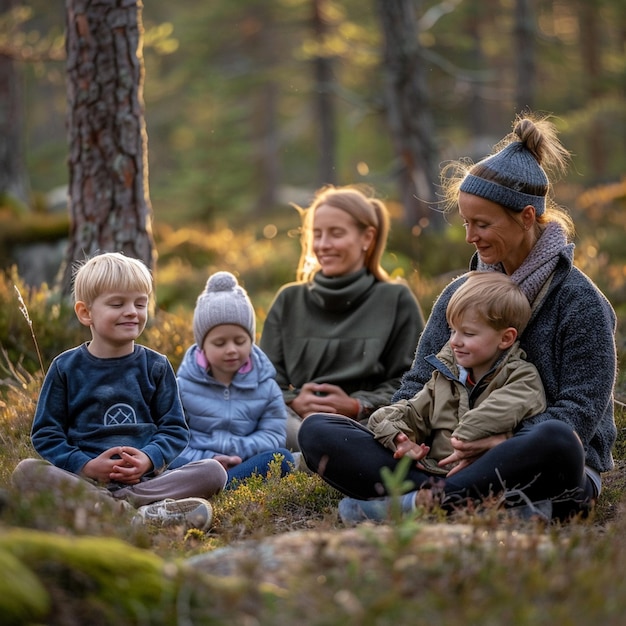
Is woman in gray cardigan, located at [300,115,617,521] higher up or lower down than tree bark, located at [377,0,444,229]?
lower down

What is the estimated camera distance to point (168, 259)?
45.0 ft

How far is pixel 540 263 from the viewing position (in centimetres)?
463

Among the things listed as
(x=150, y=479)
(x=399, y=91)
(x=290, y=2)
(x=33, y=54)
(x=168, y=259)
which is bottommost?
(x=150, y=479)

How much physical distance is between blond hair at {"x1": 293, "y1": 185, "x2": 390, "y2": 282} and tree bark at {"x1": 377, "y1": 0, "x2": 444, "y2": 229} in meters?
6.10

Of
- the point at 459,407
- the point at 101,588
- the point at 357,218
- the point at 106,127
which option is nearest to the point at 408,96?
the point at 106,127

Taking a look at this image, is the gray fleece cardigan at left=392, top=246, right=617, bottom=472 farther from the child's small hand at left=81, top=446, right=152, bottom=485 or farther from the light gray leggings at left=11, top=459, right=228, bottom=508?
the child's small hand at left=81, top=446, right=152, bottom=485

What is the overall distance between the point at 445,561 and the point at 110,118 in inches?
215

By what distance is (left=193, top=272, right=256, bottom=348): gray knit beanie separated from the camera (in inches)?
222

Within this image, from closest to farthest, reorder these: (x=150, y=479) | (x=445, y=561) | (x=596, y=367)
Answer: (x=445, y=561), (x=596, y=367), (x=150, y=479)

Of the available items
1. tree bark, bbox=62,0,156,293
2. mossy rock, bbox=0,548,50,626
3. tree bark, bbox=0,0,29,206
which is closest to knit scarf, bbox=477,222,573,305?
mossy rock, bbox=0,548,50,626

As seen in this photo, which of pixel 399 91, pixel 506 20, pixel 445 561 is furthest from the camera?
pixel 506 20

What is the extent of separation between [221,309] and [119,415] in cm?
112

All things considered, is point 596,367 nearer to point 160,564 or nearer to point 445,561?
point 445,561

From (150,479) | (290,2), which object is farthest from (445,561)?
(290,2)
